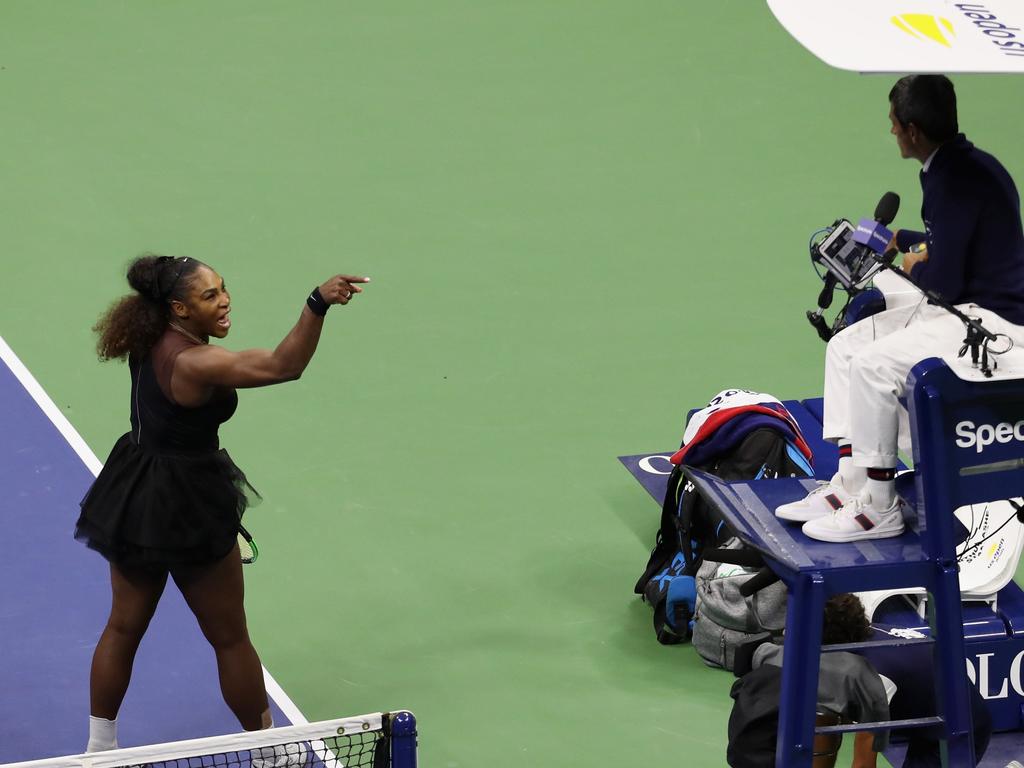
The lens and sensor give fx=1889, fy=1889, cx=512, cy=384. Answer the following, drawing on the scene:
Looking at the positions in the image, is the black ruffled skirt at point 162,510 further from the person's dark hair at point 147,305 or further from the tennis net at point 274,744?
the tennis net at point 274,744

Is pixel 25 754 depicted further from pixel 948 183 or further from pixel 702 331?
pixel 702 331

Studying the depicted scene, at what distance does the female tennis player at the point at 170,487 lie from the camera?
725cm

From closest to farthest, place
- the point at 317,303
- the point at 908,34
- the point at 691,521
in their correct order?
the point at 908,34 → the point at 317,303 → the point at 691,521

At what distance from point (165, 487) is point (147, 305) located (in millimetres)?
708

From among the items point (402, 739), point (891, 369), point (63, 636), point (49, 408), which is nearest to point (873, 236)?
point (891, 369)

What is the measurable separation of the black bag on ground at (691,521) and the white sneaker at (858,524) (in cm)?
229

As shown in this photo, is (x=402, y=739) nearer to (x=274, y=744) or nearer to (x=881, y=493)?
(x=274, y=744)

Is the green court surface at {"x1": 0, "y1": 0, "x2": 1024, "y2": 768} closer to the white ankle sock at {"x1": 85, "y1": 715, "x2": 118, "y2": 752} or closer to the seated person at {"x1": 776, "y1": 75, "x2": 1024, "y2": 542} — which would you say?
the white ankle sock at {"x1": 85, "y1": 715, "x2": 118, "y2": 752}

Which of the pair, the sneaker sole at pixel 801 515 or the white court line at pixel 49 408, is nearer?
the sneaker sole at pixel 801 515

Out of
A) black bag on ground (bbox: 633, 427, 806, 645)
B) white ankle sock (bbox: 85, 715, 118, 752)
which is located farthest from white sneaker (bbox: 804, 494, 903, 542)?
white ankle sock (bbox: 85, 715, 118, 752)

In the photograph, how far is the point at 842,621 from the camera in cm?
704

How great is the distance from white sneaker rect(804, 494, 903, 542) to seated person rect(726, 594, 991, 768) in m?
0.54

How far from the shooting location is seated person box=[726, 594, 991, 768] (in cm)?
657

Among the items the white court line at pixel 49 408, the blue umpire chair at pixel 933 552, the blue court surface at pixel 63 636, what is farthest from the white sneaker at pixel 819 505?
the white court line at pixel 49 408
